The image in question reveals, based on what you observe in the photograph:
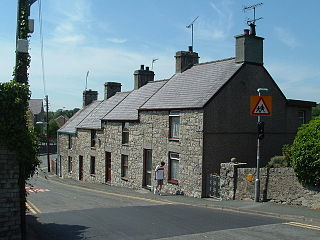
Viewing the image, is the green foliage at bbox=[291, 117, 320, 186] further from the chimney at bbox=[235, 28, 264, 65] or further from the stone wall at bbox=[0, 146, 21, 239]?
the stone wall at bbox=[0, 146, 21, 239]

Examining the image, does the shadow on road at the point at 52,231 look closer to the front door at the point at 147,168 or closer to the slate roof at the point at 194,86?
the slate roof at the point at 194,86

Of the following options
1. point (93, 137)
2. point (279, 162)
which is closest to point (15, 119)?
point (279, 162)

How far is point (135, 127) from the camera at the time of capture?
2570cm

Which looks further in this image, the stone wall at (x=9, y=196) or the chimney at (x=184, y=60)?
the chimney at (x=184, y=60)

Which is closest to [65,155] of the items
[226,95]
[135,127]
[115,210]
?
[135,127]

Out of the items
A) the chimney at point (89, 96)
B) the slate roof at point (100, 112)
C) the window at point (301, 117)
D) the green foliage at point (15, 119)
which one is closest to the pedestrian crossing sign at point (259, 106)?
the window at point (301, 117)

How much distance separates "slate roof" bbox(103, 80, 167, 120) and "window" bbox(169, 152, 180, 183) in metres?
4.92

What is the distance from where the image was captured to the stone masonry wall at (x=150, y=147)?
20406mm

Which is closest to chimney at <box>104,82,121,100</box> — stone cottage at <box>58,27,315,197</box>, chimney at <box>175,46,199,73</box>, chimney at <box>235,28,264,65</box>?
stone cottage at <box>58,27,315,197</box>

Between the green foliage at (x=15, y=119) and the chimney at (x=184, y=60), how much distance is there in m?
17.6

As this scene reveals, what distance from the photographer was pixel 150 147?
24.1m

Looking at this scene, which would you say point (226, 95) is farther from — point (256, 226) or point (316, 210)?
point (256, 226)

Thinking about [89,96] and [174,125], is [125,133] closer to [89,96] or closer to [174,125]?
[174,125]

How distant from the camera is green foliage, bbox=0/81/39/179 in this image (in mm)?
9078
